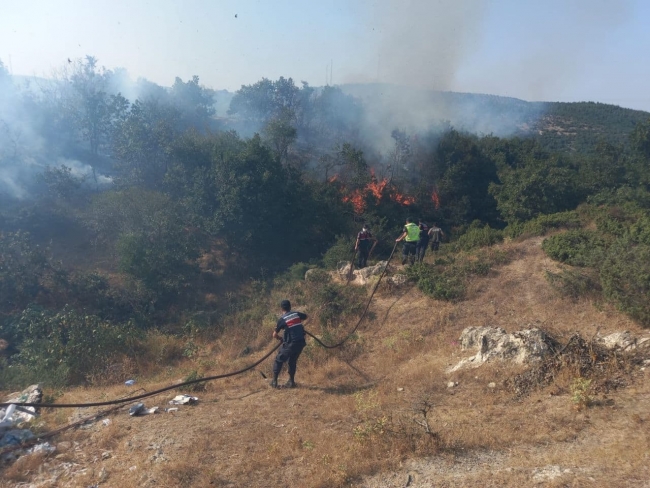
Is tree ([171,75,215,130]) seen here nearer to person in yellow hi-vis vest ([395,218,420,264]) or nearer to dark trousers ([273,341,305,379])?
person in yellow hi-vis vest ([395,218,420,264])

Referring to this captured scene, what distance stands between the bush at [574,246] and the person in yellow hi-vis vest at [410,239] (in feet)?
11.0

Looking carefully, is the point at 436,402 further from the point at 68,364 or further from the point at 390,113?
the point at 390,113

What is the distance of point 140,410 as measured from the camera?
22.3ft

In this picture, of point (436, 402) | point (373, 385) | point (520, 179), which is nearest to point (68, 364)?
point (373, 385)

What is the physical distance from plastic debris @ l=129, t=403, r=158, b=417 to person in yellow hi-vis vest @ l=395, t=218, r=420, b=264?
759 cm

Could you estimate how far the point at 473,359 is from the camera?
721cm

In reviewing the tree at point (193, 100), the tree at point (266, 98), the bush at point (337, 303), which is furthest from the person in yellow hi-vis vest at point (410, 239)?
the tree at point (266, 98)

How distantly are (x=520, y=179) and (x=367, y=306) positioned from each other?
11.6 m

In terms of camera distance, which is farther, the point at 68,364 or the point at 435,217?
the point at 435,217

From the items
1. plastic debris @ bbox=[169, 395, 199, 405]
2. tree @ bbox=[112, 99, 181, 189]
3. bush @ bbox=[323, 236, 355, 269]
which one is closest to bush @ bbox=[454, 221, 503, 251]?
bush @ bbox=[323, 236, 355, 269]

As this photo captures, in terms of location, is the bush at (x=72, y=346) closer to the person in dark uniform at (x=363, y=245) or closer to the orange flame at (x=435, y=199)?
the person in dark uniform at (x=363, y=245)

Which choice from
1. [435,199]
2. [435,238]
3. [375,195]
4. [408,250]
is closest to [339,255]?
[408,250]

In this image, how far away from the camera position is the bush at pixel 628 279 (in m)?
7.21

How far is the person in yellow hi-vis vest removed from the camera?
12539 mm
